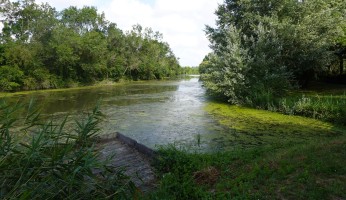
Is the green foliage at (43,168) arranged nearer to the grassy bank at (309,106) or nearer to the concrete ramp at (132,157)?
the concrete ramp at (132,157)

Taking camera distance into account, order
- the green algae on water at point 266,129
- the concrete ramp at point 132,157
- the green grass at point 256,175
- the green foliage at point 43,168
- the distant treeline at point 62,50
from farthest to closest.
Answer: the distant treeline at point 62,50 < the green algae on water at point 266,129 < the concrete ramp at point 132,157 < the green grass at point 256,175 < the green foliage at point 43,168

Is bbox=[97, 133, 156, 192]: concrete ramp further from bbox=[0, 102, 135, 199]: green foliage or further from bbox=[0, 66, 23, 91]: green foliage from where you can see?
bbox=[0, 66, 23, 91]: green foliage

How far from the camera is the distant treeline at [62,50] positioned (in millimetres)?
27844

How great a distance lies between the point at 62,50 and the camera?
3117cm

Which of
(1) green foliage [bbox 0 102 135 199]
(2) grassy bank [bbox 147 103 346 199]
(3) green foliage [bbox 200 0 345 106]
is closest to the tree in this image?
(3) green foliage [bbox 200 0 345 106]

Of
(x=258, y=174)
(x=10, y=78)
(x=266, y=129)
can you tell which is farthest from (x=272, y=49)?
(x=10, y=78)

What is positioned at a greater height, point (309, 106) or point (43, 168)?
point (43, 168)

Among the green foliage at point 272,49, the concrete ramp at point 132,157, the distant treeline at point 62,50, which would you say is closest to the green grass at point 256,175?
the concrete ramp at point 132,157

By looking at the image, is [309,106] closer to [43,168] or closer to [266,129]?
[266,129]

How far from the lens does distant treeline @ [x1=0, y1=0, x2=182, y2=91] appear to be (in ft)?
91.4

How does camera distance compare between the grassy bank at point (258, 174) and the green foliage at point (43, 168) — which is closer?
the green foliage at point (43, 168)

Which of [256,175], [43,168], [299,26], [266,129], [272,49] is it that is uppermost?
[299,26]

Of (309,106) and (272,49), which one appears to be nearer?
(309,106)

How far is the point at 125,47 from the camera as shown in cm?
4712
